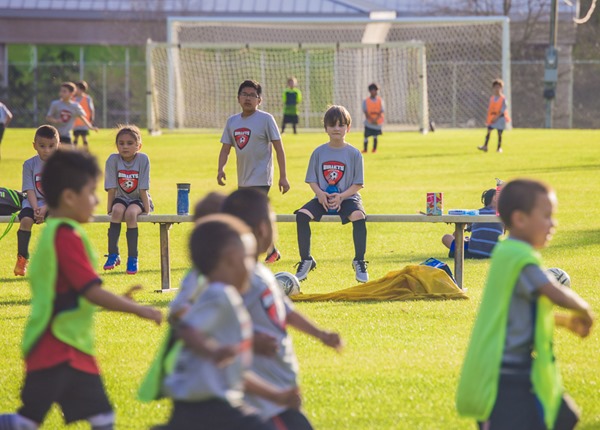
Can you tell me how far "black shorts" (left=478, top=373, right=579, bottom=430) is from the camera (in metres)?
4.74

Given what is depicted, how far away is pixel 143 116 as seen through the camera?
50.7 metres

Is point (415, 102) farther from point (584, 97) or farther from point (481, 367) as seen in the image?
point (481, 367)

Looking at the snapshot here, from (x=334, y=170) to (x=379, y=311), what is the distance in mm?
2085

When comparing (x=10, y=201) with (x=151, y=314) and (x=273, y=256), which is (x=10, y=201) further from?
(x=151, y=314)

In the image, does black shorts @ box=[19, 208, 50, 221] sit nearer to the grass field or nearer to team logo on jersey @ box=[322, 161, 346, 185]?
the grass field

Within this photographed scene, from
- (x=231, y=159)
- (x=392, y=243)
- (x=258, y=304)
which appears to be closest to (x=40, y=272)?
(x=258, y=304)

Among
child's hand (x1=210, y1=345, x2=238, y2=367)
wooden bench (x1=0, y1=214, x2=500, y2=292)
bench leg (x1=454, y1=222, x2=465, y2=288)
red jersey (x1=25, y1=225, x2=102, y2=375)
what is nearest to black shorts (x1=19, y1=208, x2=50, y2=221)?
wooden bench (x1=0, y1=214, x2=500, y2=292)

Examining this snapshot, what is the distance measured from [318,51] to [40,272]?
37479mm

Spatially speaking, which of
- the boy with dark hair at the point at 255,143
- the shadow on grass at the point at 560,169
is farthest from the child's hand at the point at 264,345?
the shadow on grass at the point at 560,169

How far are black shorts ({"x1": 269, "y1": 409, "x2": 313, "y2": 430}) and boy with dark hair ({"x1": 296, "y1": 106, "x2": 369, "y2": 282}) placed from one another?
6.64 metres

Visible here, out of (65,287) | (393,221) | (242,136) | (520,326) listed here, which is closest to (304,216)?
(393,221)

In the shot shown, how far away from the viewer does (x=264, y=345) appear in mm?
4574

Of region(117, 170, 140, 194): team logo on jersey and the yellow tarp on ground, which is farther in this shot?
region(117, 170, 140, 194): team logo on jersey

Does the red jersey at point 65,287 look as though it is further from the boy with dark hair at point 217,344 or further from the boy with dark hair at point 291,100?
the boy with dark hair at point 291,100
